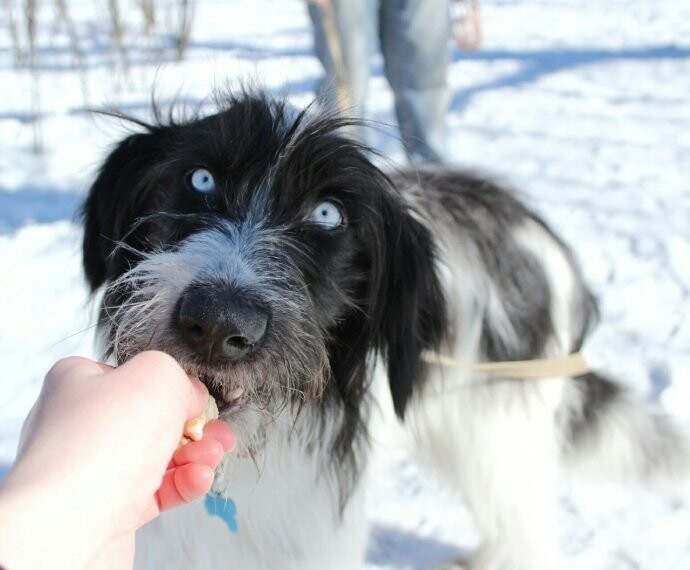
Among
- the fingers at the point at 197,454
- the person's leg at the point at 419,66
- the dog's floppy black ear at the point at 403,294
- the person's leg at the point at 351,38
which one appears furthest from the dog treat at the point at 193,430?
the person's leg at the point at 419,66

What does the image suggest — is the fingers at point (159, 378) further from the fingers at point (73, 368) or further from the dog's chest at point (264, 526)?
the dog's chest at point (264, 526)

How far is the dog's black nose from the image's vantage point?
110 cm

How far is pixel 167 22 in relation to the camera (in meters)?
5.87

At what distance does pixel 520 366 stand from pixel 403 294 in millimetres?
355

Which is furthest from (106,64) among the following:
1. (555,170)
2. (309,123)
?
(309,123)

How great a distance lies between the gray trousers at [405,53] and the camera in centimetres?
278

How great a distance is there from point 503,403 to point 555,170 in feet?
Result: 9.09

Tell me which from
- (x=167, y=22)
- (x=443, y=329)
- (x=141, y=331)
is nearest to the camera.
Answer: (x=141, y=331)

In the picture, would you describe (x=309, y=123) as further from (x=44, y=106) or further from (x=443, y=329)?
(x=44, y=106)

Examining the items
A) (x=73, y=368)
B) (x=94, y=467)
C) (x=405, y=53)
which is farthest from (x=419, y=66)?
(x=94, y=467)

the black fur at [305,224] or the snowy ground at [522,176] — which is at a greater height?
the black fur at [305,224]

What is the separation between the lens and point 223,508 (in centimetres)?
143

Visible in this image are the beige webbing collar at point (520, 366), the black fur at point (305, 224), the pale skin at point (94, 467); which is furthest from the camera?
the beige webbing collar at point (520, 366)

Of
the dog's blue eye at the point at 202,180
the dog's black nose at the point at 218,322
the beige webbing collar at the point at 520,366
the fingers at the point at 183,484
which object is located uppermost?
the dog's blue eye at the point at 202,180
